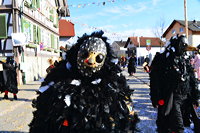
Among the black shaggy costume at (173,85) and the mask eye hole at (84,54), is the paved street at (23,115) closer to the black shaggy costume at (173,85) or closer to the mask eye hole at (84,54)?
the black shaggy costume at (173,85)

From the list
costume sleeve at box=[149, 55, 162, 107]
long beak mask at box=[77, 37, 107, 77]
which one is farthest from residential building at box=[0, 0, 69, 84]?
long beak mask at box=[77, 37, 107, 77]

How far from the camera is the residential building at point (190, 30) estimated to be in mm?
37719

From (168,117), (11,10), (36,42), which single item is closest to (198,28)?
(36,42)

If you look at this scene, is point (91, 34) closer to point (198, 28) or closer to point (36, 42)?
point (36, 42)

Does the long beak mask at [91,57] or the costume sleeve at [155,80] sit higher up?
the long beak mask at [91,57]

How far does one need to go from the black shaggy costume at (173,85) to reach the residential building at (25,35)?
9.27 m

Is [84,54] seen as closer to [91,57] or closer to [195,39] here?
[91,57]

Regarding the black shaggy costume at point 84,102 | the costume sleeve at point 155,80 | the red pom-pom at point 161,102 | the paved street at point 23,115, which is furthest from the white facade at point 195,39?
the black shaggy costume at point 84,102

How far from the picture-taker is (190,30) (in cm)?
3778

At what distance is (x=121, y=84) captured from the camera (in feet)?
8.29

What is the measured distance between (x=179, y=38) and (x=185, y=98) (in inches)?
44.6

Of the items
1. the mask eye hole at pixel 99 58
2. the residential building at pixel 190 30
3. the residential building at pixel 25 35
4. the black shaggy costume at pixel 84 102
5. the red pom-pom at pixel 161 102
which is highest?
the residential building at pixel 190 30

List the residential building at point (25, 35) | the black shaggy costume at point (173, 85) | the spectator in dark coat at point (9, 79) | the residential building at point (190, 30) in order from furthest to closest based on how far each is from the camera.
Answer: the residential building at point (190, 30), the residential building at point (25, 35), the spectator in dark coat at point (9, 79), the black shaggy costume at point (173, 85)

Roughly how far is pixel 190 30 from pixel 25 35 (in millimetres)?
29983
